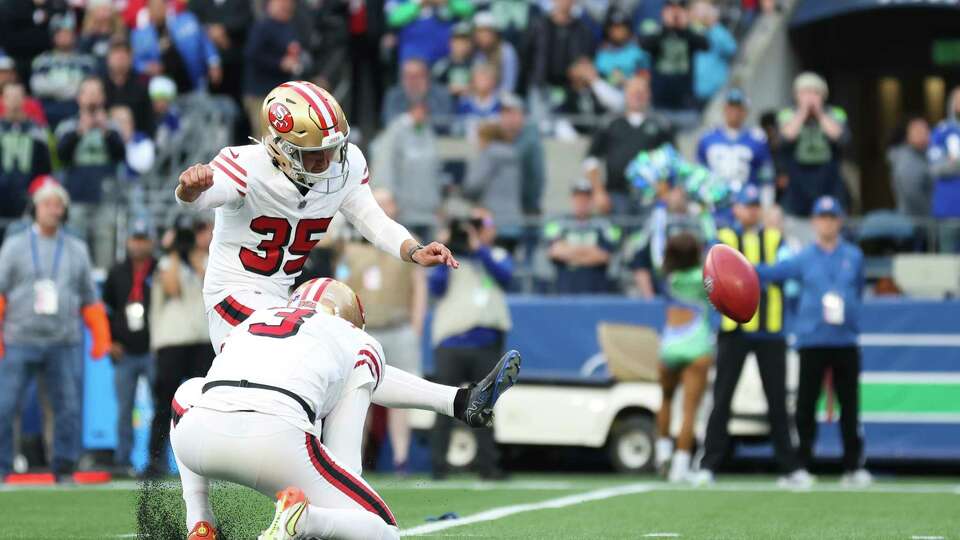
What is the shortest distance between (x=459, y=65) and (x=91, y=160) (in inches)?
137

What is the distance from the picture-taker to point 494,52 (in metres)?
16.0

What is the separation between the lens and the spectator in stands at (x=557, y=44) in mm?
→ 16297

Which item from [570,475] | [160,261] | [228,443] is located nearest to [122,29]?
[160,261]

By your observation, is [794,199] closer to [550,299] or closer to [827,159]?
[827,159]

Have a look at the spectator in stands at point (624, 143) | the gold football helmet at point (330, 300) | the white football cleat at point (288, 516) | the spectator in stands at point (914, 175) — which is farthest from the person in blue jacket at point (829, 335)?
the white football cleat at point (288, 516)

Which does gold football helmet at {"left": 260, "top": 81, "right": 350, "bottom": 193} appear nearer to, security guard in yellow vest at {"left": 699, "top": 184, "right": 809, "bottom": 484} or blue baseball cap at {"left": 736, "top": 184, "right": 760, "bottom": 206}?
security guard in yellow vest at {"left": 699, "top": 184, "right": 809, "bottom": 484}

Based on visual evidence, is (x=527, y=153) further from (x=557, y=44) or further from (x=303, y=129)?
(x=303, y=129)

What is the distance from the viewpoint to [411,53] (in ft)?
55.5

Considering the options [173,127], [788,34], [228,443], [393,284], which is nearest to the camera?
[228,443]

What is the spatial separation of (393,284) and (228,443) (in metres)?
6.90

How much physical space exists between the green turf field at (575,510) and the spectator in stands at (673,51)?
4.96 m

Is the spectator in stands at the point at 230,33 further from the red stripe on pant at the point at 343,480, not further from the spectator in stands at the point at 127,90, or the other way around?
the red stripe on pant at the point at 343,480

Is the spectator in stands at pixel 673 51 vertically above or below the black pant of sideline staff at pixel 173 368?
above

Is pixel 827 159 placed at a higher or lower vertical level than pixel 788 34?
lower
